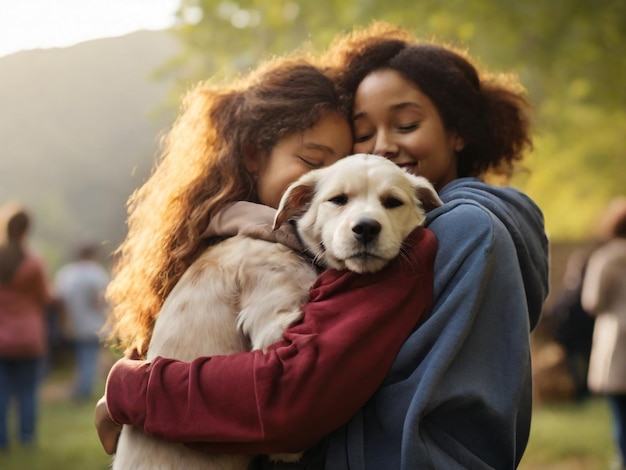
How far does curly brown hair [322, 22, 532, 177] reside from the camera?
3.06 metres

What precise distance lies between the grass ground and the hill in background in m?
3.22

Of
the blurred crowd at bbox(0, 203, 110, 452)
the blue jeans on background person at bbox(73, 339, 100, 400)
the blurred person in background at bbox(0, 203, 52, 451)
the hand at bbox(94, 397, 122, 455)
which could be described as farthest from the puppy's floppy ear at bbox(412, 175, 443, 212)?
the blue jeans on background person at bbox(73, 339, 100, 400)

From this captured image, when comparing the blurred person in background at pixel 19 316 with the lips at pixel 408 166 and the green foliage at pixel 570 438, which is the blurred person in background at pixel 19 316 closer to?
the green foliage at pixel 570 438

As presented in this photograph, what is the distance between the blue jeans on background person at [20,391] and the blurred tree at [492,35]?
3.87m

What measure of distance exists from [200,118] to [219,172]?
1.14ft

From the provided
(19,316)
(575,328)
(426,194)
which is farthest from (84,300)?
(426,194)

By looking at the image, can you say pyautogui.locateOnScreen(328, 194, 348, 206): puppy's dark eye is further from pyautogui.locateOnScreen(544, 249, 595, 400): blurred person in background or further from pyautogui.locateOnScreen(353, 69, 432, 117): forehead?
pyautogui.locateOnScreen(544, 249, 595, 400): blurred person in background

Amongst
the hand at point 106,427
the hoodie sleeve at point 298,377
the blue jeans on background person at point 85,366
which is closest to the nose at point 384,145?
the hoodie sleeve at point 298,377

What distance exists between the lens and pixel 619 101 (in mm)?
10086

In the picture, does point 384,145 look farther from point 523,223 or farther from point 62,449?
point 62,449

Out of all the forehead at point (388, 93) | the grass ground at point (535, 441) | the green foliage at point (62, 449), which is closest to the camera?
the forehead at point (388, 93)

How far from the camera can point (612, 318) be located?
811 centimetres

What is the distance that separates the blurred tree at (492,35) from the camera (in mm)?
8758

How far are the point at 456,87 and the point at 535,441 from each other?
313 inches
